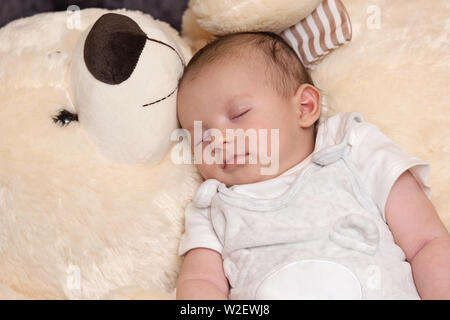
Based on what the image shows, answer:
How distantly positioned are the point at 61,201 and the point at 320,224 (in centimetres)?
47

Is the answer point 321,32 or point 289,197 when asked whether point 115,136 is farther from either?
point 321,32

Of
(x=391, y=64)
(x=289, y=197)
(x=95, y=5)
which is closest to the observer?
(x=289, y=197)

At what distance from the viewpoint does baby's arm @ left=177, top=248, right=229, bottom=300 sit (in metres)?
1.01

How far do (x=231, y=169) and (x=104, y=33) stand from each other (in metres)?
0.35

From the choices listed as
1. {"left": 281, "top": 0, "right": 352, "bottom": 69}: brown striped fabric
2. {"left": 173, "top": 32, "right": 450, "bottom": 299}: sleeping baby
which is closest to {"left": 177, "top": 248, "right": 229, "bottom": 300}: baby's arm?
{"left": 173, "top": 32, "right": 450, "bottom": 299}: sleeping baby

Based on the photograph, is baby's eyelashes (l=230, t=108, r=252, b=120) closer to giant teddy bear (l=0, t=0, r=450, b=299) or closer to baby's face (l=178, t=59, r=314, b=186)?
baby's face (l=178, t=59, r=314, b=186)

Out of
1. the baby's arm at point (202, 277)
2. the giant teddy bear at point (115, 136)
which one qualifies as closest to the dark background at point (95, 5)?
the giant teddy bear at point (115, 136)

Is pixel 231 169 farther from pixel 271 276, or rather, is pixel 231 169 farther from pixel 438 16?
pixel 438 16

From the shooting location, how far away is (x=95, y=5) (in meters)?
1.36

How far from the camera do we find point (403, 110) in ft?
3.70

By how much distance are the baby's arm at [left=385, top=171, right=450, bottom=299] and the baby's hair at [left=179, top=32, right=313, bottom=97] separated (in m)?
0.30

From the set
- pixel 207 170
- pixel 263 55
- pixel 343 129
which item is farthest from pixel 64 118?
pixel 343 129

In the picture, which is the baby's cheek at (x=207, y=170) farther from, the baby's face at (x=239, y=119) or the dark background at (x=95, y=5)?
the dark background at (x=95, y=5)

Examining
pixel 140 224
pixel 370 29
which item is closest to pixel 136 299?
pixel 140 224
